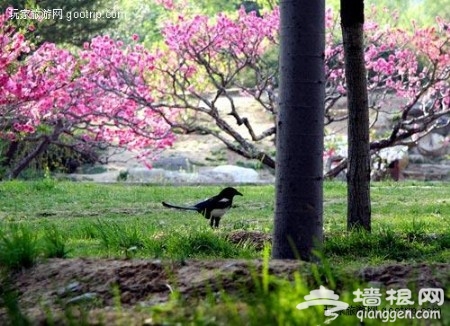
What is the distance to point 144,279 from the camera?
Result: 13.9ft

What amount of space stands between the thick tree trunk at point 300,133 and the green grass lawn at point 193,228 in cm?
35

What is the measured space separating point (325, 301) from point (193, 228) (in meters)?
4.31

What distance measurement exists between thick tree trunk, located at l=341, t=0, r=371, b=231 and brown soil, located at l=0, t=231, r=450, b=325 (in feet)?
8.36

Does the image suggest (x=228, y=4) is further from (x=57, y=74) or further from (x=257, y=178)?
(x=57, y=74)

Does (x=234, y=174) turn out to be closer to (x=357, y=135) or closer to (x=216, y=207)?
(x=216, y=207)

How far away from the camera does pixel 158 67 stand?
54.1ft

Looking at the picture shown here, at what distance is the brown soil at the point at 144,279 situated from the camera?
390 centimetres

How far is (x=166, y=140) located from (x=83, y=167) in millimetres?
6268

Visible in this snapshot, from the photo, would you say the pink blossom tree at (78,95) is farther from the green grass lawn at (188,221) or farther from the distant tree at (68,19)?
the distant tree at (68,19)

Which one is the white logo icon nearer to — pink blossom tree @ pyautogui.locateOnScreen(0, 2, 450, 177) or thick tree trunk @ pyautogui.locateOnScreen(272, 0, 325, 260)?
thick tree trunk @ pyautogui.locateOnScreen(272, 0, 325, 260)

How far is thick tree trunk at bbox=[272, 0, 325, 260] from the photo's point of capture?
5.22 m

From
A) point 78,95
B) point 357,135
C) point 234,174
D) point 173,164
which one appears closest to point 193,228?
point 357,135

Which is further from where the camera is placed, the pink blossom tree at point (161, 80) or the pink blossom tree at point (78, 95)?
the pink blossom tree at point (161, 80)

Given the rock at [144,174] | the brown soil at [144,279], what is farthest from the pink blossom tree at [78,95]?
the brown soil at [144,279]
